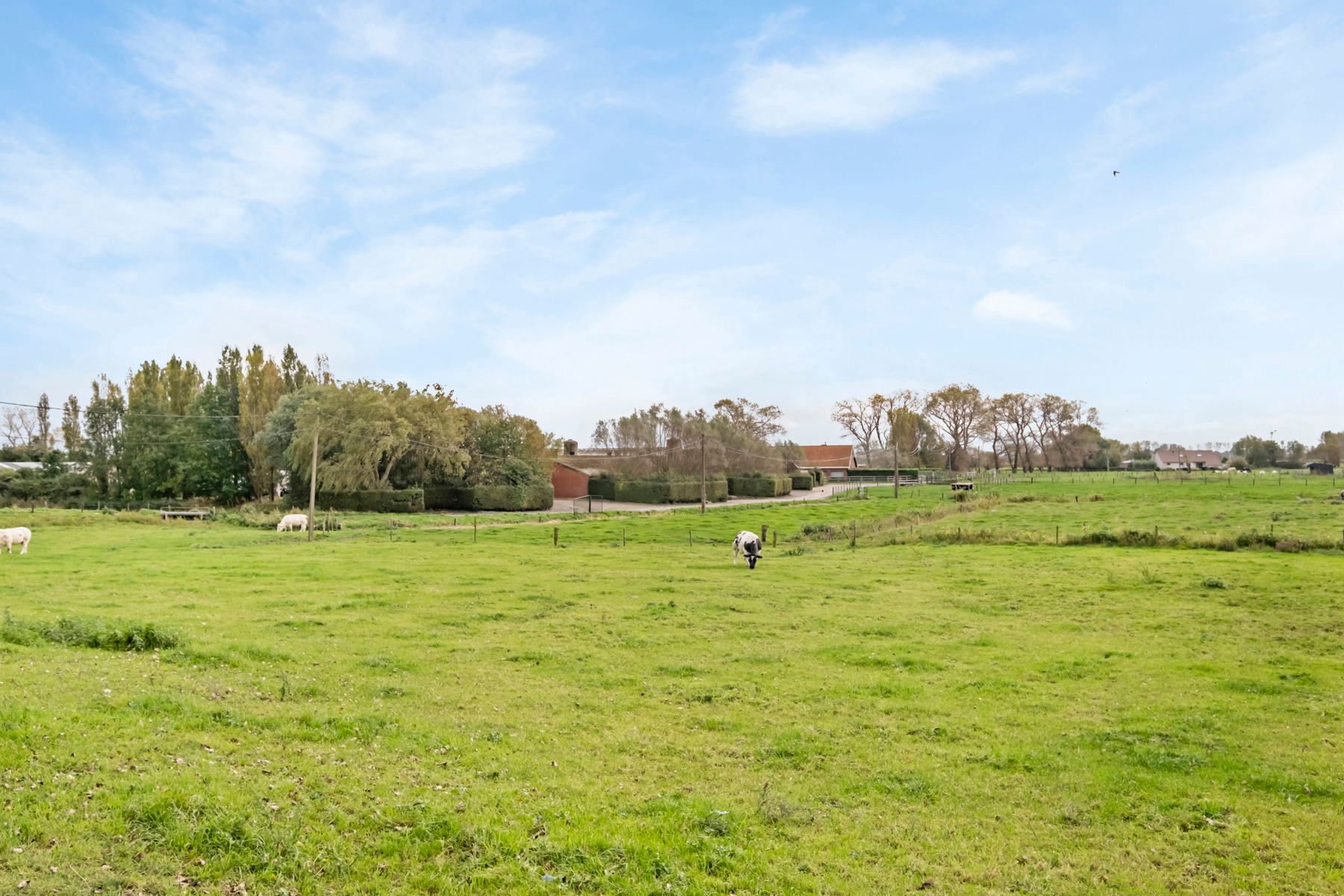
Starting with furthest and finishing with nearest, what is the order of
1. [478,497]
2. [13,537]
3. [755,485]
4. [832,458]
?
[832,458], [755,485], [478,497], [13,537]

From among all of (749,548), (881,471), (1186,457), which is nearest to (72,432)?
(749,548)

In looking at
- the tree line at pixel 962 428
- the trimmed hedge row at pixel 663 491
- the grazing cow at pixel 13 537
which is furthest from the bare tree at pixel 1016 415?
the grazing cow at pixel 13 537

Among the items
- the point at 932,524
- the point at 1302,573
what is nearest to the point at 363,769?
the point at 1302,573

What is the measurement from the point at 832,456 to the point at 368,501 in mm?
83653

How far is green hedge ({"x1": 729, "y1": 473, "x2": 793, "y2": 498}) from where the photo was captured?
76.9 metres

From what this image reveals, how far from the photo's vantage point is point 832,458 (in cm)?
12356

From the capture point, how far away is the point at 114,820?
588 cm

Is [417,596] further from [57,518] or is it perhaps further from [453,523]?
[57,518]

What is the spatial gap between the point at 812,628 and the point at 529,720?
7.98m

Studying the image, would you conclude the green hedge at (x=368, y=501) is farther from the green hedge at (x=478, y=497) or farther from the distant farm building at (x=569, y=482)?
the distant farm building at (x=569, y=482)

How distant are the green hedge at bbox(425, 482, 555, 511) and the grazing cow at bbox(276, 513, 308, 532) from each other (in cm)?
1600

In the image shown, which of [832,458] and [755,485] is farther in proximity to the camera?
[832,458]

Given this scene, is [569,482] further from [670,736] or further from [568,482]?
[670,736]

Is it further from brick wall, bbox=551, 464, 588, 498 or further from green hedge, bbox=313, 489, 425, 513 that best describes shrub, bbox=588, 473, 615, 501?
green hedge, bbox=313, 489, 425, 513
